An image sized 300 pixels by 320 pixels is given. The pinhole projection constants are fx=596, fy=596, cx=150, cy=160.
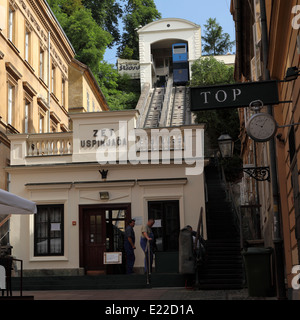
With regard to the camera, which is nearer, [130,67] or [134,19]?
[130,67]

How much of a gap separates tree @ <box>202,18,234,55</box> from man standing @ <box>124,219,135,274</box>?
7560 centimetres

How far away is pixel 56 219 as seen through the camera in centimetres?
2148

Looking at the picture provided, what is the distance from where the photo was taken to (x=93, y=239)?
2125 centimetres

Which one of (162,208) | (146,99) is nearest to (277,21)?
(162,208)

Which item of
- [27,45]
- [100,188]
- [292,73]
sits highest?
[27,45]

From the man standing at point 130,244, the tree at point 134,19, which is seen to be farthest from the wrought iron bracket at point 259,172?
the tree at point 134,19

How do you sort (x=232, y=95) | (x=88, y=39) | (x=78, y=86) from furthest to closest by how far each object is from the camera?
(x=88, y=39) < (x=78, y=86) < (x=232, y=95)

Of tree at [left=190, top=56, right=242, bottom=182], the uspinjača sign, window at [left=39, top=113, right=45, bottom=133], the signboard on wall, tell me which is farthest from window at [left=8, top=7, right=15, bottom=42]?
the signboard on wall

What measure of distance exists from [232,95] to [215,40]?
3363 inches

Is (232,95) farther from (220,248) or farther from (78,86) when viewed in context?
(78,86)

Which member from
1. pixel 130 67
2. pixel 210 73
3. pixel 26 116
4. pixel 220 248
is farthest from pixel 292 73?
pixel 130 67

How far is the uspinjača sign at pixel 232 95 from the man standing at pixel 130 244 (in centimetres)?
1088

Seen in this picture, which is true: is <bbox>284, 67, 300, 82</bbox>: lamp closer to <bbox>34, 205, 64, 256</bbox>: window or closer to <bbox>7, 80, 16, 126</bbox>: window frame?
<bbox>34, 205, 64, 256</bbox>: window

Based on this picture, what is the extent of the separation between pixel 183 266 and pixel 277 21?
8.52 m
